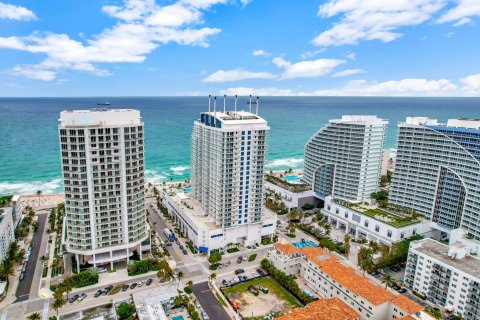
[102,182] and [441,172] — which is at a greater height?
[441,172]

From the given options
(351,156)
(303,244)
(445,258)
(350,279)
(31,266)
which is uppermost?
(351,156)

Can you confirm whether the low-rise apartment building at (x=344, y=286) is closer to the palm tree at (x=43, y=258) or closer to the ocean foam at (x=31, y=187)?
the palm tree at (x=43, y=258)

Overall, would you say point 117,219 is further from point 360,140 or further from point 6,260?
point 360,140

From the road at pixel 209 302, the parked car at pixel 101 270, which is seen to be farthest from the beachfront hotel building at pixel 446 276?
the parked car at pixel 101 270

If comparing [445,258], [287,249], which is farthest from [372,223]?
[287,249]

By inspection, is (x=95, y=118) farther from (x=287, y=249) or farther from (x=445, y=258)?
(x=445, y=258)

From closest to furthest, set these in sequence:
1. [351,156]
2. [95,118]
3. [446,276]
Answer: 1. [446,276]
2. [95,118]
3. [351,156]

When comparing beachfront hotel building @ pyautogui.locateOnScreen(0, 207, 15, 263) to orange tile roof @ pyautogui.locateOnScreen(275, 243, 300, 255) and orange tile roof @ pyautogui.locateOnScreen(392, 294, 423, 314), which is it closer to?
orange tile roof @ pyautogui.locateOnScreen(275, 243, 300, 255)
